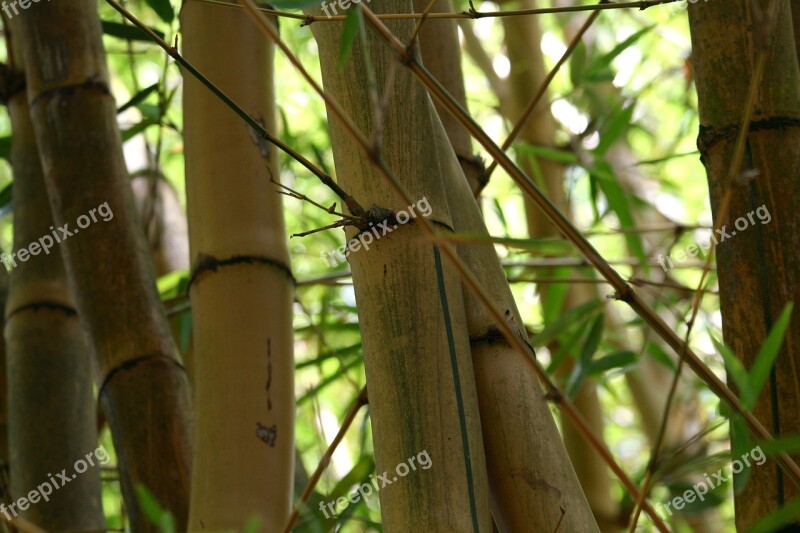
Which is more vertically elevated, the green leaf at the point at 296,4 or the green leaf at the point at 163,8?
the green leaf at the point at 163,8

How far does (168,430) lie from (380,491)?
26cm

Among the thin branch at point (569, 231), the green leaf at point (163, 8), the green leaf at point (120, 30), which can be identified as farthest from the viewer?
the green leaf at point (120, 30)

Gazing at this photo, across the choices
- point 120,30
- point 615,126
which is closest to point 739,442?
point 615,126

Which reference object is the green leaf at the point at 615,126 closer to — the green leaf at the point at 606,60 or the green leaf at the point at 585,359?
the green leaf at the point at 606,60

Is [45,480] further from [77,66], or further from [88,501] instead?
[77,66]

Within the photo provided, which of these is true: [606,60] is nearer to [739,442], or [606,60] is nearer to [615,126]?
[615,126]

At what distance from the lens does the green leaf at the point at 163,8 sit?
776 millimetres

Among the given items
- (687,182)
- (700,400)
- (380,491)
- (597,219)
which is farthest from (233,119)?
(687,182)

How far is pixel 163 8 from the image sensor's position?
784mm

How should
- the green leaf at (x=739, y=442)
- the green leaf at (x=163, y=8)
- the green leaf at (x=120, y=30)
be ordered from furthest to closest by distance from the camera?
the green leaf at (x=120, y=30), the green leaf at (x=163, y=8), the green leaf at (x=739, y=442)

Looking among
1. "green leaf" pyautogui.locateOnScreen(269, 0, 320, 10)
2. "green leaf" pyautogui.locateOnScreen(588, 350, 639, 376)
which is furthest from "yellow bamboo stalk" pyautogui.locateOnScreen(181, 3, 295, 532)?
"green leaf" pyautogui.locateOnScreen(588, 350, 639, 376)

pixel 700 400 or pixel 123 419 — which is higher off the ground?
pixel 700 400

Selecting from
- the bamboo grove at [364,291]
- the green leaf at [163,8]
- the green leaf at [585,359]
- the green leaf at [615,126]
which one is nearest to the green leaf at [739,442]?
the bamboo grove at [364,291]

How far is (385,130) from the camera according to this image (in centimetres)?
52
